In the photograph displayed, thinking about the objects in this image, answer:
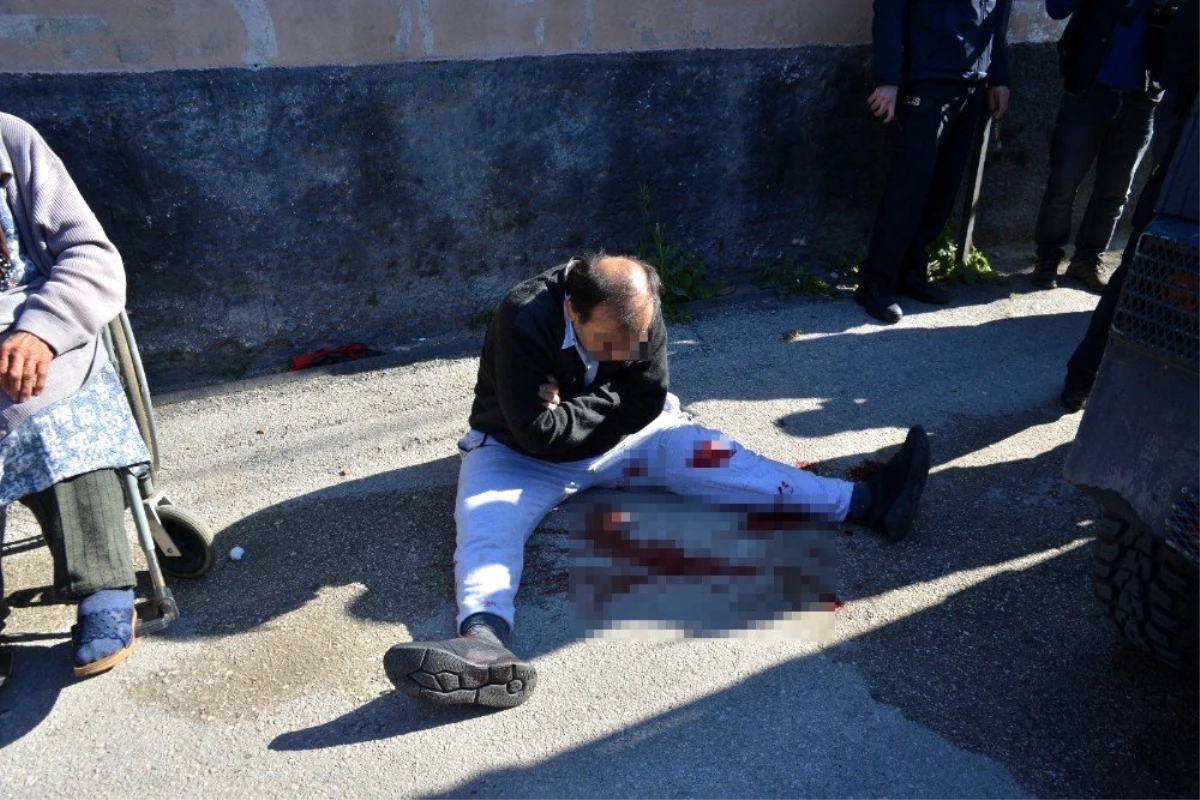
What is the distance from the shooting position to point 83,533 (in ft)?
9.25

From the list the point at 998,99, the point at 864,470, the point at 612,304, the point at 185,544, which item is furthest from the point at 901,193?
the point at 185,544

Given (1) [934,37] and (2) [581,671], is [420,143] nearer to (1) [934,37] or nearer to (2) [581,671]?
(1) [934,37]

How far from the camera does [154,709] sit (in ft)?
9.20

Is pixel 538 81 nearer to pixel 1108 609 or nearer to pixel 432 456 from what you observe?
pixel 432 456

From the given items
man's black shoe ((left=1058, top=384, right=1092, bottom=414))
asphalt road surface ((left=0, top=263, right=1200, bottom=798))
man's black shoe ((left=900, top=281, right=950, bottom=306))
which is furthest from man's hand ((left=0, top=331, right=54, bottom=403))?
man's black shoe ((left=900, top=281, right=950, bottom=306))

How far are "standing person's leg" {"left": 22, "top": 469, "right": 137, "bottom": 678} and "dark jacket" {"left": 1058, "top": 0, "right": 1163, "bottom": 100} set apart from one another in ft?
16.6

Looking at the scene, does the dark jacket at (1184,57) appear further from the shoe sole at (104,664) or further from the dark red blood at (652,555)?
the shoe sole at (104,664)

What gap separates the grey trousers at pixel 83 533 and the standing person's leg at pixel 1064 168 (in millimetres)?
5106

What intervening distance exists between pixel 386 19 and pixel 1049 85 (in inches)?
159

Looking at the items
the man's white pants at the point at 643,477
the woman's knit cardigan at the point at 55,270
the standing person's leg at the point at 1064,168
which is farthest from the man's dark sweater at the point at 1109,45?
the woman's knit cardigan at the point at 55,270

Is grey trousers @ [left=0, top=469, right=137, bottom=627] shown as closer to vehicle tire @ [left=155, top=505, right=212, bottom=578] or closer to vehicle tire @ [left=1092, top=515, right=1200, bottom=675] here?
vehicle tire @ [left=155, top=505, right=212, bottom=578]

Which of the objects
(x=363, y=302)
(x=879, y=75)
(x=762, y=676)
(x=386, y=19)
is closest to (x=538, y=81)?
(x=386, y=19)

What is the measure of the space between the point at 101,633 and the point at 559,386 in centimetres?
153

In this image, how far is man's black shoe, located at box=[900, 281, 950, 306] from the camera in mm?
5637
